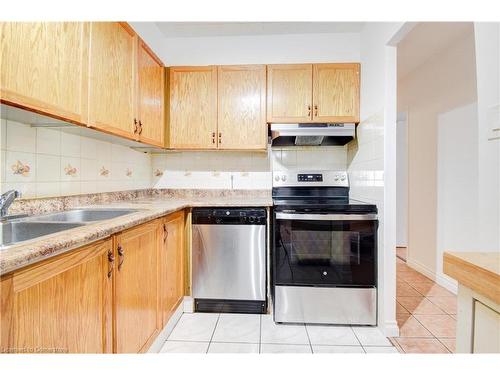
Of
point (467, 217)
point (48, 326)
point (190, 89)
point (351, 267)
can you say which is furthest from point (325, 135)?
point (48, 326)

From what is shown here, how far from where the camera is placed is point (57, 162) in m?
1.53

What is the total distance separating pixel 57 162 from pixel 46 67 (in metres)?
0.64

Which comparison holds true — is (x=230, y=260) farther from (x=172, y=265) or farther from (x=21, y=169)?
(x=21, y=169)

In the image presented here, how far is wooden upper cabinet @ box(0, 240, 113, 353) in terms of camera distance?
660 millimetres

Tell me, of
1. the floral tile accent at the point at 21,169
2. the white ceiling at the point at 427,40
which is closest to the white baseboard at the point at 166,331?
the floral tile accent at the point at 21,169

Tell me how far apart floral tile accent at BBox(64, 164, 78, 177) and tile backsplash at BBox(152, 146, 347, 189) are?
3.41 feet

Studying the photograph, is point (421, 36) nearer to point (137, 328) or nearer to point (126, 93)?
point (126, 93)

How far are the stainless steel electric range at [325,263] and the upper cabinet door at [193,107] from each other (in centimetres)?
96

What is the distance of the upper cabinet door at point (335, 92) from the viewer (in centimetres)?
229

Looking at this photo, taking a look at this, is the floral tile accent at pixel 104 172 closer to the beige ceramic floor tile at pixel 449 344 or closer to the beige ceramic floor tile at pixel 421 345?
the beige ceramic floor tile at pixel 421 345

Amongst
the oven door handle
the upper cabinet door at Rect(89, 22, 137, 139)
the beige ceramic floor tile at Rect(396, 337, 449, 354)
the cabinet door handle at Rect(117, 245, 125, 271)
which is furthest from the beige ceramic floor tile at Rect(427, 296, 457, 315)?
the upper cabinet door at Rect(89, 22, 137, 139)

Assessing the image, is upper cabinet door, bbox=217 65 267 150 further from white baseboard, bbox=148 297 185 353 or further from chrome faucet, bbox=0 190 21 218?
chrome faucet, bbox=0 190 21 218

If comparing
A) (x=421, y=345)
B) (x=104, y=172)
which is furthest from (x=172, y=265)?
(x=421, y=345)

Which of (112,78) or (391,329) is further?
(391,329)
